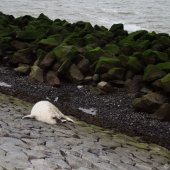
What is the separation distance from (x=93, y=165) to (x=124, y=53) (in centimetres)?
593

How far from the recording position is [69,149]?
6.69 metres

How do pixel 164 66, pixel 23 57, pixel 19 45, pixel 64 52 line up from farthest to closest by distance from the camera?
pixel 19 45 → pixel 23 57 → pixel 64 52 → pixel 164 66

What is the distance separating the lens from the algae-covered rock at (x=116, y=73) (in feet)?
33.5

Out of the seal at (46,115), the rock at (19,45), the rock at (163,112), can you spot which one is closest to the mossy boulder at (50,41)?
the rock at (19,45)

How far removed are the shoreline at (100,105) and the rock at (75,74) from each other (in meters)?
0.18

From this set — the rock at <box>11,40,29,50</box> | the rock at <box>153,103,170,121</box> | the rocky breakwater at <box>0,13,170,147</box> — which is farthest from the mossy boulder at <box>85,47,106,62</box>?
the rock at <box>153,103,170,121</box>

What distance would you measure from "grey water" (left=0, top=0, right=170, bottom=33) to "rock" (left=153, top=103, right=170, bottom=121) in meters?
13.5

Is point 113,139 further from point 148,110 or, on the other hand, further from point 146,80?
point 146,80

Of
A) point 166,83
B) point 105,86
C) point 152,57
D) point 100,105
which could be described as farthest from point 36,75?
point 166,83

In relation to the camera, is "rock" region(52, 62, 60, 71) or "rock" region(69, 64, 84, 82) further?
"rock" region(52, 62, 60, 71)

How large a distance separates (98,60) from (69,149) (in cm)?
456

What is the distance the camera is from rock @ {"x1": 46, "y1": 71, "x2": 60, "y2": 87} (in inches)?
415

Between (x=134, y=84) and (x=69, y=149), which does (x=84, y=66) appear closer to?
(x=134, y=84)

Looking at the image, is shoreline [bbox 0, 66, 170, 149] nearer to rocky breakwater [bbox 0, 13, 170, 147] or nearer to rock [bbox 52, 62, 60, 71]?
Result: rocky breakwater [bbox 0, 13, 170, 147]
